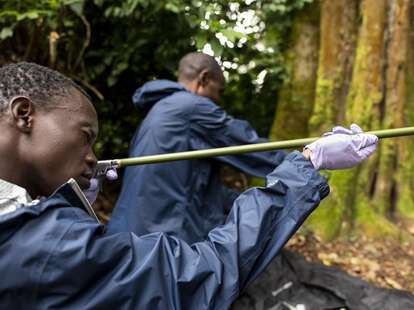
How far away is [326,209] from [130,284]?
2.77 meters

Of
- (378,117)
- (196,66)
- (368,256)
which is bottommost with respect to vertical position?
(368,256)

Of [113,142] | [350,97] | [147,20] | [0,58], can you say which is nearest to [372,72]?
[350,97]

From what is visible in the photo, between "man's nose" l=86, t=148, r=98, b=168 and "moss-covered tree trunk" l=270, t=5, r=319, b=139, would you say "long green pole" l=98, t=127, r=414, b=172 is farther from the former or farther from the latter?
"moss-covered tree trunk" l=270, t=5, r=319, b=139

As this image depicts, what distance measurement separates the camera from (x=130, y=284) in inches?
50.3

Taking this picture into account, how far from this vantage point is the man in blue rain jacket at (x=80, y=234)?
1225 millimetres

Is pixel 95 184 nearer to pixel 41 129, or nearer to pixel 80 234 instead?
pixel 41 129

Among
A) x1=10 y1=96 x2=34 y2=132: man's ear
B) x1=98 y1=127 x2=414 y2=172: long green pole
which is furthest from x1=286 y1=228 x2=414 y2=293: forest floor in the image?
x1=10 y1=96 x2=34 y2=132: man's ear

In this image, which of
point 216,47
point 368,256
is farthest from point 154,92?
point 368,256

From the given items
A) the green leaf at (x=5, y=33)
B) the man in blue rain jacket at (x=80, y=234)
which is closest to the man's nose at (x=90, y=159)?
the man in blue rain jacket at (x=80, y=234)

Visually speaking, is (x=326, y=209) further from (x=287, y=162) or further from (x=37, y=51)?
(x=37, y=51)

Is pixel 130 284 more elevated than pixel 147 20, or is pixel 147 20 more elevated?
pixel 147 20

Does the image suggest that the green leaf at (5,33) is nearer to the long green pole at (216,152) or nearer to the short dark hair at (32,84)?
the long green pole at (216,152)

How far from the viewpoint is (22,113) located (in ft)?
4.52

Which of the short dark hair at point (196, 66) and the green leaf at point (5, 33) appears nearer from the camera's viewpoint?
the short dark hair at point (196, 66)
